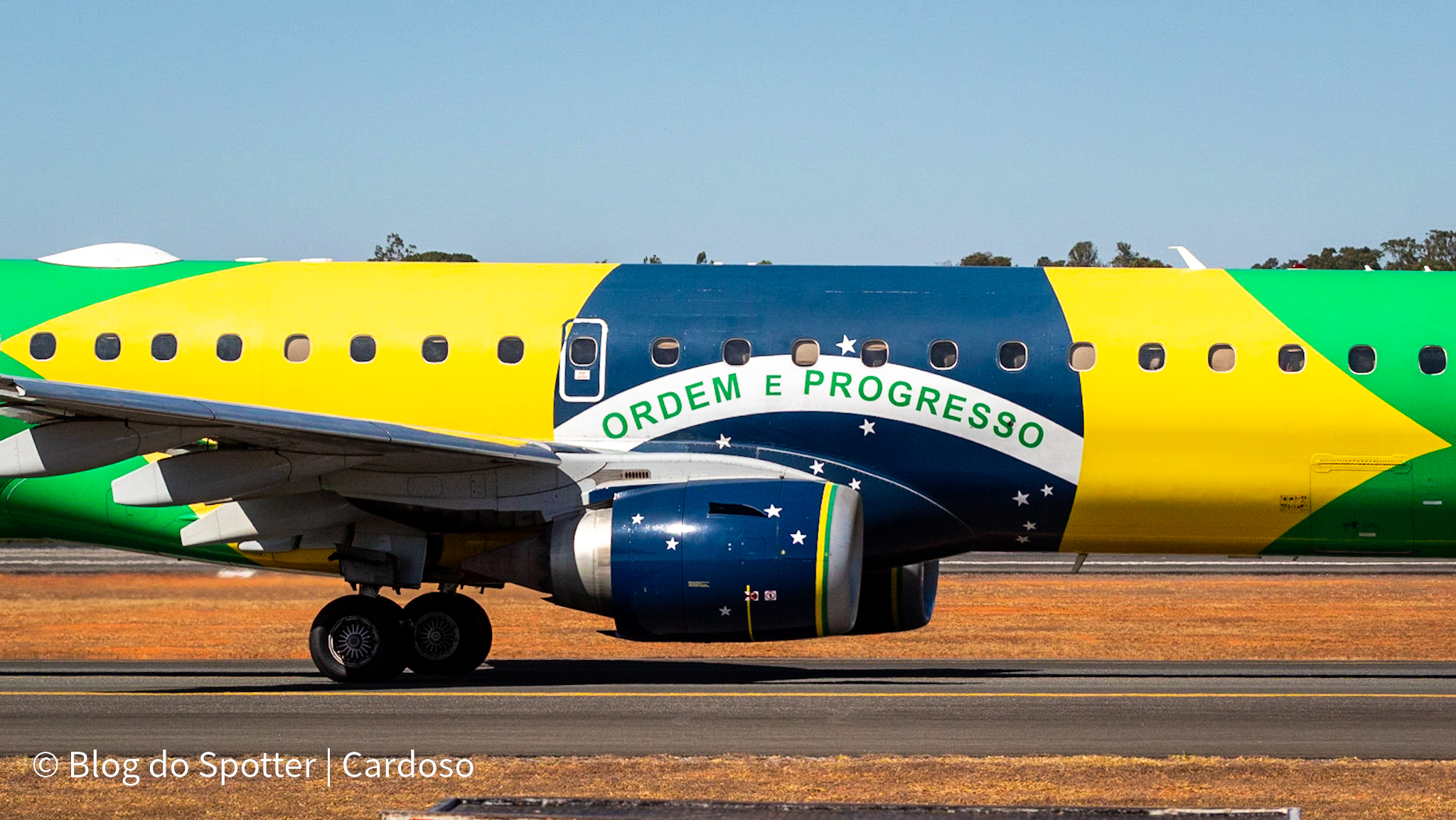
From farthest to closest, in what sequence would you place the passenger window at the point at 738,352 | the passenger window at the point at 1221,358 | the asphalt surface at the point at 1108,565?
the asphalt surface at the point at 1108,565 → the passenger window at the point at 738,352 → the passenger window at the point at 1221,358

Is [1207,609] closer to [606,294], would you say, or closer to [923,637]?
[923,637]

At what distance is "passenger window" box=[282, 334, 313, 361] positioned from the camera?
62.1ft

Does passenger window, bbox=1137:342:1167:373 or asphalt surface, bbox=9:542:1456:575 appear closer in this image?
passenger window, bbox=1137:342:1167:373

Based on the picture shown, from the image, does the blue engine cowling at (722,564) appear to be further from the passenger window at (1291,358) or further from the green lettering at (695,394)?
the passenger window at (1291,358)

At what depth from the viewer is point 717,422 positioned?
18.3 meters

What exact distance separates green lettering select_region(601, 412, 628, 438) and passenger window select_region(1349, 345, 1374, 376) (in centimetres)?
793

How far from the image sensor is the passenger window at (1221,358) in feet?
59.0

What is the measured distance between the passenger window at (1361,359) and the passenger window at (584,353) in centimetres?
829

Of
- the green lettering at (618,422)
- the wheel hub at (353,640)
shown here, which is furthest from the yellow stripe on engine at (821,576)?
the wheel hub at (353,640)

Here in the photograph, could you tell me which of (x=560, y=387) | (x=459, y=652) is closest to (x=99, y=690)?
(x=459, y=652)

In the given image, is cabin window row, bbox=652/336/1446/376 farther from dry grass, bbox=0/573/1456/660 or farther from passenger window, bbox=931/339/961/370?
dry grass, bbox=0/573/1456/660

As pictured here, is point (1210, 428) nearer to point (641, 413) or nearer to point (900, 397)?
point (900, 397)

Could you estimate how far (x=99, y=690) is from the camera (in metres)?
17.4

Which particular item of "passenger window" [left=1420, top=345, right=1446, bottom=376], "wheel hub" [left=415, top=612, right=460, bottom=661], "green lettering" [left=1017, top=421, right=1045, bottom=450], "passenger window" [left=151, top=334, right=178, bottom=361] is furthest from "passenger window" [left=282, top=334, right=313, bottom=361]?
"passenger window" [left=1420, top=345, right=1446, bottom=376]
